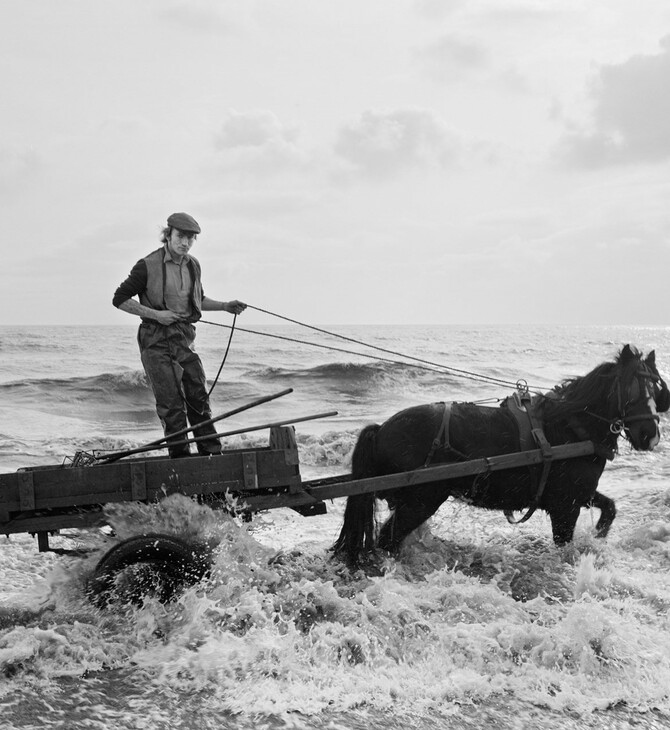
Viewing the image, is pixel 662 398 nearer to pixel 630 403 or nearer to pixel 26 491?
→ pixel 630 403

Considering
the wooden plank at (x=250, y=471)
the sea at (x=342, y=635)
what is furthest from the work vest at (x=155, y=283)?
the wooden plank at (x=250, y=471)

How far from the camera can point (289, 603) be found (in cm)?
447

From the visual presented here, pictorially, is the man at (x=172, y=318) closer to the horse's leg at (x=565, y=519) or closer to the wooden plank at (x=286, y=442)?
the wooden plank at (x=286, y=442)

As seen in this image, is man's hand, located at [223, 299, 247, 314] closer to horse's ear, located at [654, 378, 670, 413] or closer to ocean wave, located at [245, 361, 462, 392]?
horse's ear, located at [654, 378, 670, 413]

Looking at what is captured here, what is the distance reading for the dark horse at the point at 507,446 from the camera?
5207 millimetres

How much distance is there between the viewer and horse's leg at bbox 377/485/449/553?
16.9ft

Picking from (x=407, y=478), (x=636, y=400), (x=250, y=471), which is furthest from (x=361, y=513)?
(x=636, y=400)

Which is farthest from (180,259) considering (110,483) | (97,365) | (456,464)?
(97,365)

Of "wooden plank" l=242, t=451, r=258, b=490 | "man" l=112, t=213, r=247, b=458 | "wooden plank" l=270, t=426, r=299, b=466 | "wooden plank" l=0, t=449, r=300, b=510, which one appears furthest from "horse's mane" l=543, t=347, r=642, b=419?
"man" l=112, t=213, r=247, b=458

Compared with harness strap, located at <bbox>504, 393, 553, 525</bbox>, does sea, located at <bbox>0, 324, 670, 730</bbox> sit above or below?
below

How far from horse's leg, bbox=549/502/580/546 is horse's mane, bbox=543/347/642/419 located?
69cm

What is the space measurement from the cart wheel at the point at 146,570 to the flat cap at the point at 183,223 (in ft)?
6.95

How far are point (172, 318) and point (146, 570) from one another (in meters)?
1.75

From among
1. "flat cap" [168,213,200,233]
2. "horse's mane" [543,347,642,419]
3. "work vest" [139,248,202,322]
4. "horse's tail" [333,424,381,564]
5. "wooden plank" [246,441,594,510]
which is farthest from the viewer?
"horse's mane" [543,347,642,419]
